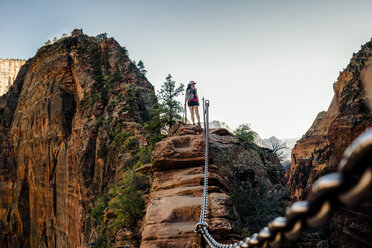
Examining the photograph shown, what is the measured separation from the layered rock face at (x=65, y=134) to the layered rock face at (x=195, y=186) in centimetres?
616

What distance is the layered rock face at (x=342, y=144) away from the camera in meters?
0.91

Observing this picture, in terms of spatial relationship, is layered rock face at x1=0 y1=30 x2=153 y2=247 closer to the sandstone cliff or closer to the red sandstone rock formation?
the sandstone cliff

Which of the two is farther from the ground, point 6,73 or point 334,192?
point 6,73

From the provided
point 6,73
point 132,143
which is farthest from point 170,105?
point 6,73

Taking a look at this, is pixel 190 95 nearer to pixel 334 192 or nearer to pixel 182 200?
pixel 182 200

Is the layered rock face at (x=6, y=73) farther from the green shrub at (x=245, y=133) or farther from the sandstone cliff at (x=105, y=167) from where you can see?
the green shrub at (x=245, y=133)

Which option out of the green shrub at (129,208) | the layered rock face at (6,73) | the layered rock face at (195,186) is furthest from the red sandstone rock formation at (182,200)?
the layered rock face at (6,73)

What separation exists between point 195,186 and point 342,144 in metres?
11.1

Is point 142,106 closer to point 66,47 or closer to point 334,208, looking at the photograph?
point 66,47

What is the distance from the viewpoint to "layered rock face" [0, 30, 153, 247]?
1598 centimetres

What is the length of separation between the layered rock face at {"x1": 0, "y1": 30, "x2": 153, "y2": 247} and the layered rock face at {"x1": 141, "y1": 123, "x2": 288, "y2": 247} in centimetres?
616

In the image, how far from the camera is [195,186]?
543 cm

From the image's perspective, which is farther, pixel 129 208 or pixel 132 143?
pixel 132 143

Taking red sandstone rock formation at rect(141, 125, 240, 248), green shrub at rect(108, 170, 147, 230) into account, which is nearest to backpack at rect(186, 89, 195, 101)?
red sandstone rock formation at rect(141, 125, 240, 248)
